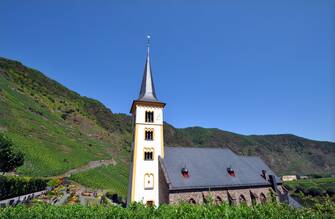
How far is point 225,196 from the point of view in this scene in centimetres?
2584

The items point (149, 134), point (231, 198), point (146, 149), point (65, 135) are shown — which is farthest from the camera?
point (65, 135)

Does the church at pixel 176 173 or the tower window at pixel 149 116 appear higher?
the tower window at pixel 149 116

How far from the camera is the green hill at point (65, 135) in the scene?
155ft

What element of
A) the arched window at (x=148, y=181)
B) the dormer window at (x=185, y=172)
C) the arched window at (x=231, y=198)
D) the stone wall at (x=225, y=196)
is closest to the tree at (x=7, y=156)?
the arched window at (x=148, y=181)

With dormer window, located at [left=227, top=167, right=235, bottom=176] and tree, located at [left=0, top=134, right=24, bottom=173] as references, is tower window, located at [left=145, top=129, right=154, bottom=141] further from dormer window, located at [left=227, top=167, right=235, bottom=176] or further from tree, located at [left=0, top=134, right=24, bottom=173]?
tree, located at [left=0, top=134, right=24, bottom=173]

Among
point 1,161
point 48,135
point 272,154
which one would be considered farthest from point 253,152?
point 1,161

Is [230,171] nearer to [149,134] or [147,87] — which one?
[149,134]

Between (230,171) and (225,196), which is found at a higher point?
(230,171)

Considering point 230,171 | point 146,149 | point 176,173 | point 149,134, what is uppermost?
point 149,134

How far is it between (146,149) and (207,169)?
9.25 metres

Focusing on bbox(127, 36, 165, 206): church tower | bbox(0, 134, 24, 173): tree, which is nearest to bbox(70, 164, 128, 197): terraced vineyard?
bbox(0, 134, 24, 173): tree

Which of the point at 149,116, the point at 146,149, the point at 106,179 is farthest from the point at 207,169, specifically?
the point at 106,179

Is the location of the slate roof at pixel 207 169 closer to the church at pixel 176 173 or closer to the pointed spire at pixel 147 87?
the church at pixel 176 173

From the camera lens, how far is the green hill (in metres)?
47.3
